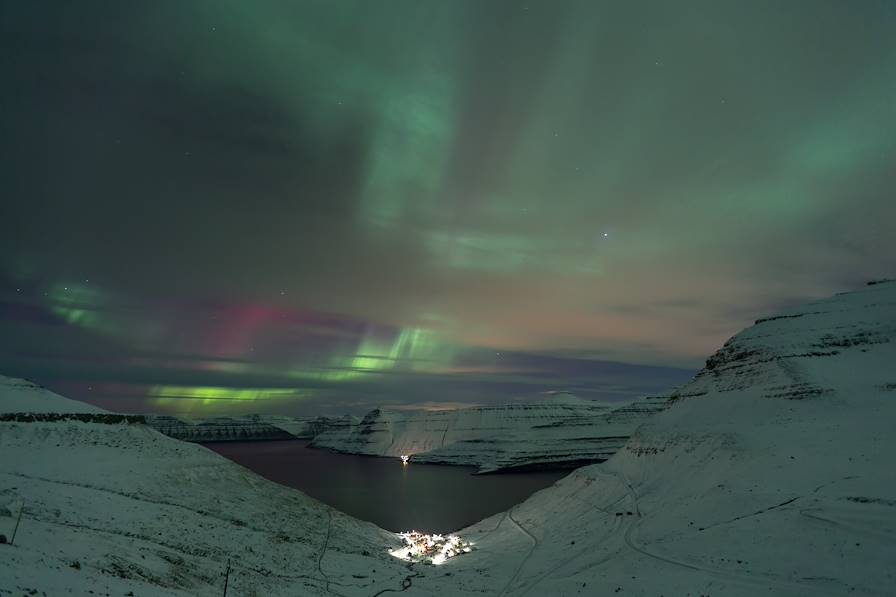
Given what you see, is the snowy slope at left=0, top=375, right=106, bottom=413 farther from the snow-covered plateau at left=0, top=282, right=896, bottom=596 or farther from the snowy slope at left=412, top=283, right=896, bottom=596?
the snowy slope at left=412, top=283, right=896, bottom=596

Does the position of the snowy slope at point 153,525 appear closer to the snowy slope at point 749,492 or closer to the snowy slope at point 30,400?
the snowy slope at point 30,400

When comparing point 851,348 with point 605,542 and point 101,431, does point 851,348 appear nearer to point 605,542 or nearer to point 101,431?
point 605,542

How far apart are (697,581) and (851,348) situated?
54.1 meters

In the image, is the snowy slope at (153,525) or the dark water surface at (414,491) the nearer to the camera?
the snowy slope at (153,525)

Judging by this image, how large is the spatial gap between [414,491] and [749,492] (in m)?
100

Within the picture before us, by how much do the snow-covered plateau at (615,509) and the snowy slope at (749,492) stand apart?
21cm

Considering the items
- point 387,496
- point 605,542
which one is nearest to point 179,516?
point 605,542

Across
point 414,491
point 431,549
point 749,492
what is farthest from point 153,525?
point 414,491

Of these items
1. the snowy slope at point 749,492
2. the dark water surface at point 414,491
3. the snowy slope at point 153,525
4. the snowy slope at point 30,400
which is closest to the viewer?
the snowy slope at point 153,525

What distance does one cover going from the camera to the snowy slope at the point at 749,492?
28.7 m

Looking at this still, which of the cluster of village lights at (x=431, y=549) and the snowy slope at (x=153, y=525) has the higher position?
the snowy slope at (x=153, y=525)

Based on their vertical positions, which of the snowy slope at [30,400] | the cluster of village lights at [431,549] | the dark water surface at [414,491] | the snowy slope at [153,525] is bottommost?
the dark water surface at [414,491]

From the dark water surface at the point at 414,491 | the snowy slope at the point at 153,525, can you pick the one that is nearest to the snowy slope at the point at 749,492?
the snowy slope at the point at 153,525

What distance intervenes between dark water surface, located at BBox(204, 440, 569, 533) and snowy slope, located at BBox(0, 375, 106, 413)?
50679 millimetres
